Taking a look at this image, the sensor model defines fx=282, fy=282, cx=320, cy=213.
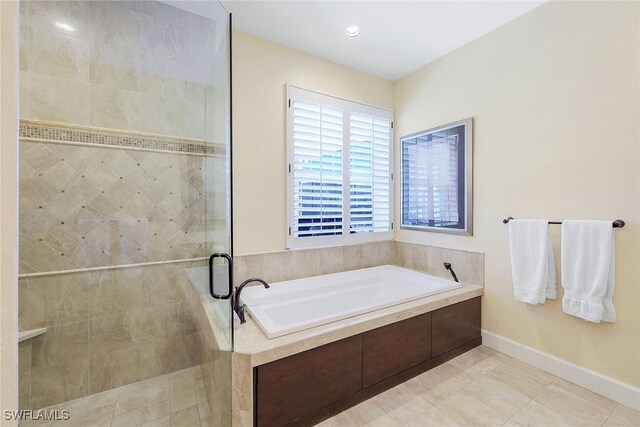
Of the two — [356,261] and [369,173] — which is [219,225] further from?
[369,173]

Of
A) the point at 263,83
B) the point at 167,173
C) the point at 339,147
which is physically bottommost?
the point at 167,173

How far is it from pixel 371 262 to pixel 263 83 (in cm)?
211

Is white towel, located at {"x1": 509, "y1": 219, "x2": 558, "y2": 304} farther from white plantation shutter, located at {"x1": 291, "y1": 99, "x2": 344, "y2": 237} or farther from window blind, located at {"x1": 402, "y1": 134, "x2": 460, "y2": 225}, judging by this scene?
white plantation shutter, located at {"x1": 291, "y1": 99, "x2": 344, "y2": 237}

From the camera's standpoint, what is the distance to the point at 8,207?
440mm

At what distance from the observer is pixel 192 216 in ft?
7.36

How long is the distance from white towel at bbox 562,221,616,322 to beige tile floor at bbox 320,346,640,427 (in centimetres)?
53

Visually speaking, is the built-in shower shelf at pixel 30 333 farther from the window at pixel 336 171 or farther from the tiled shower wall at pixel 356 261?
the window at pixel 336 171

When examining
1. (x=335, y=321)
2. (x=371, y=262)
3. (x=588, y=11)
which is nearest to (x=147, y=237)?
(x=335, y=321)

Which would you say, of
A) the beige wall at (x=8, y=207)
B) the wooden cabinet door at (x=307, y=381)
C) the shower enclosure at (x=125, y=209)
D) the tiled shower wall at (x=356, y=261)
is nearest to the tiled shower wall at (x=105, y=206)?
the shower enclosure at (x=125, y=209)

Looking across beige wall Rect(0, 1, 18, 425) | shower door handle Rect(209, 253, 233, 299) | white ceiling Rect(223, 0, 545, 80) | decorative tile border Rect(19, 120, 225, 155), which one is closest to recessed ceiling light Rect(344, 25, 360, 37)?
white ceiling Rect(223, 0, 545, 80)

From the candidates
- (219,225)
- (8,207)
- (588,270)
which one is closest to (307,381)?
(219,225)

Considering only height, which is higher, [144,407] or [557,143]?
[557,143]

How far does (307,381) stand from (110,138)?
200 centimetres

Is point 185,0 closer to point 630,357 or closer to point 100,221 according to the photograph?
point 100,221
